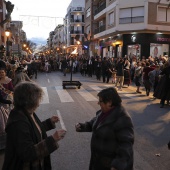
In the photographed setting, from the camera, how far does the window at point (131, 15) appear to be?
32500 millimetres

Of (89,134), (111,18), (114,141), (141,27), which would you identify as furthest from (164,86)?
(111,18)

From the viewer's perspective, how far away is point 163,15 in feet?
108

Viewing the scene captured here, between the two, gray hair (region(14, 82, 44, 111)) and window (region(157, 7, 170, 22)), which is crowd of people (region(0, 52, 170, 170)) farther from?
window (region(157, 7, 170, 22))

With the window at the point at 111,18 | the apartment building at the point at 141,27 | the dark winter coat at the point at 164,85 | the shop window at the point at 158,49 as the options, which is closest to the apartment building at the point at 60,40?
the window at the point at 111,18

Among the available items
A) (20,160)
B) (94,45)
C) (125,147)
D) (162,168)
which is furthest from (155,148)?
(94,45)

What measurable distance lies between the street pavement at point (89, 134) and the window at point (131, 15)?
65.0 ft

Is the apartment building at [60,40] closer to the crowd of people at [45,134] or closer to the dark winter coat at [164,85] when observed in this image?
the dark winter coat at [164,85]

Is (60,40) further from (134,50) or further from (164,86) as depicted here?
(164,86)

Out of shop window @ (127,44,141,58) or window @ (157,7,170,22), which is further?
shop window @ (127,44,141,58)

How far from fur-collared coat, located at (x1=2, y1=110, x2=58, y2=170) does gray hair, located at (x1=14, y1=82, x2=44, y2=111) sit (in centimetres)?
7

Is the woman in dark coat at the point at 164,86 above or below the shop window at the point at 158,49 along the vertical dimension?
below

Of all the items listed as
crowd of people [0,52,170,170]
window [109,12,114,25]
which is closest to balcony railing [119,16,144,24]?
window [109,12,114,25]

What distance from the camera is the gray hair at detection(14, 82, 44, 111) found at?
2816 mm

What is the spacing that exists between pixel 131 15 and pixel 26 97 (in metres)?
31.9
